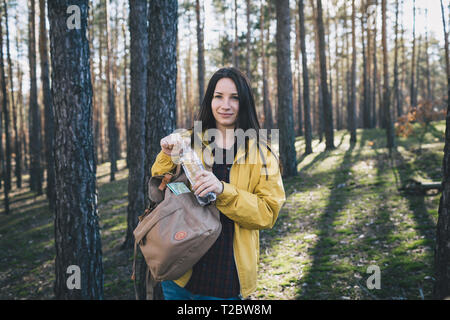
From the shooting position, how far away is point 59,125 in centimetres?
371

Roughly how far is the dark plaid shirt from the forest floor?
8.63 ft

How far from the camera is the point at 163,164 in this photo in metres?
2.04

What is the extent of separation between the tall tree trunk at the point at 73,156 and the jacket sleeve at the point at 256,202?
2579 mm

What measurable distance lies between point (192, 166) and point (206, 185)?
189 millimetres

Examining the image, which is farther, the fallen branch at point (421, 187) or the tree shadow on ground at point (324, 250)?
the fallen branch at point (421, 187)

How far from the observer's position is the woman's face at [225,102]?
6.65ft

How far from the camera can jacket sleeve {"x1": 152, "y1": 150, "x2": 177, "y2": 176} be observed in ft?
6.66

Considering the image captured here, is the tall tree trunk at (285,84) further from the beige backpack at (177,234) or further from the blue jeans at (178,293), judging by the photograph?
the beige backpack at (177,234)

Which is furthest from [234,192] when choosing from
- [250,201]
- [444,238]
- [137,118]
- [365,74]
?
[365,74]

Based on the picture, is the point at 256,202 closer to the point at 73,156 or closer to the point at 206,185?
the point at 206,185

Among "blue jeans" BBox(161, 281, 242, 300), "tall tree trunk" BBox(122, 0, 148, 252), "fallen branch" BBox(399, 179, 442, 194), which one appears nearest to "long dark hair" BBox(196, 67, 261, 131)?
"blue jeans" BBox(161, 281, 242, 300)

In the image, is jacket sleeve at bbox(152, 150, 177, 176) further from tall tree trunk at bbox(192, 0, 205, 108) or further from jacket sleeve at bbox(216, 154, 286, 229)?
tall tree trunk at bbox(192, 0, 205, 108)

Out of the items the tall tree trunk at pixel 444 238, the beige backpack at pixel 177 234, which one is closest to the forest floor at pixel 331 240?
the tall tree trunk at pixel 444 238
